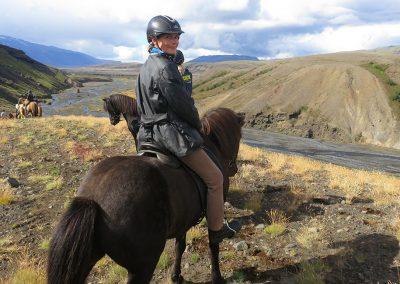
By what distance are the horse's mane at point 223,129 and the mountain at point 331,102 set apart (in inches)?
2568

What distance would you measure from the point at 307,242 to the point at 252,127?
7252 centimetres

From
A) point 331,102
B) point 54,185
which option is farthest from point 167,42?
point 331,102

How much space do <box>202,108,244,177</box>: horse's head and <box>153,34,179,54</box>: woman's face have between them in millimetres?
1570

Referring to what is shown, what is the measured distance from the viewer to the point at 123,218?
13.0ft

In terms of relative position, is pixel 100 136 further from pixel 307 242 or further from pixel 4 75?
pixel 4 75

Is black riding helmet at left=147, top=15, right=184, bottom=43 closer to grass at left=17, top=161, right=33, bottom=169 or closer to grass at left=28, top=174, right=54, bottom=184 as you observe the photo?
grass at left=28, top=174, right=54, bottom=184

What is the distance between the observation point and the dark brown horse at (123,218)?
3771mm

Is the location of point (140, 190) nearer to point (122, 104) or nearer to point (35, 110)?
point (122, 104)

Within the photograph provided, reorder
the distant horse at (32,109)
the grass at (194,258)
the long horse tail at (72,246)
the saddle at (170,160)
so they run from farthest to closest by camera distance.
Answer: the distant horse at (32,109) < the grass at (194,258) < the saddle at (170,160) < the long horse tail at (72,246)

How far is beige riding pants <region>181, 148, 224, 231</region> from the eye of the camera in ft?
16.1

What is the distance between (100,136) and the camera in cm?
1961

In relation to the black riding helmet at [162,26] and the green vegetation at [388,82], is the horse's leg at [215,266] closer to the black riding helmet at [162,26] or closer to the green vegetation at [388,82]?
the black riding helmet at [162,26]

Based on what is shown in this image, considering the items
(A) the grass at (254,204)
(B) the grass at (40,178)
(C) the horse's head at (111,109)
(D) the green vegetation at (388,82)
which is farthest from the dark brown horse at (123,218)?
(D) the green vegetation at (388,82)

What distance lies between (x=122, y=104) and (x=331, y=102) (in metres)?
74.6
